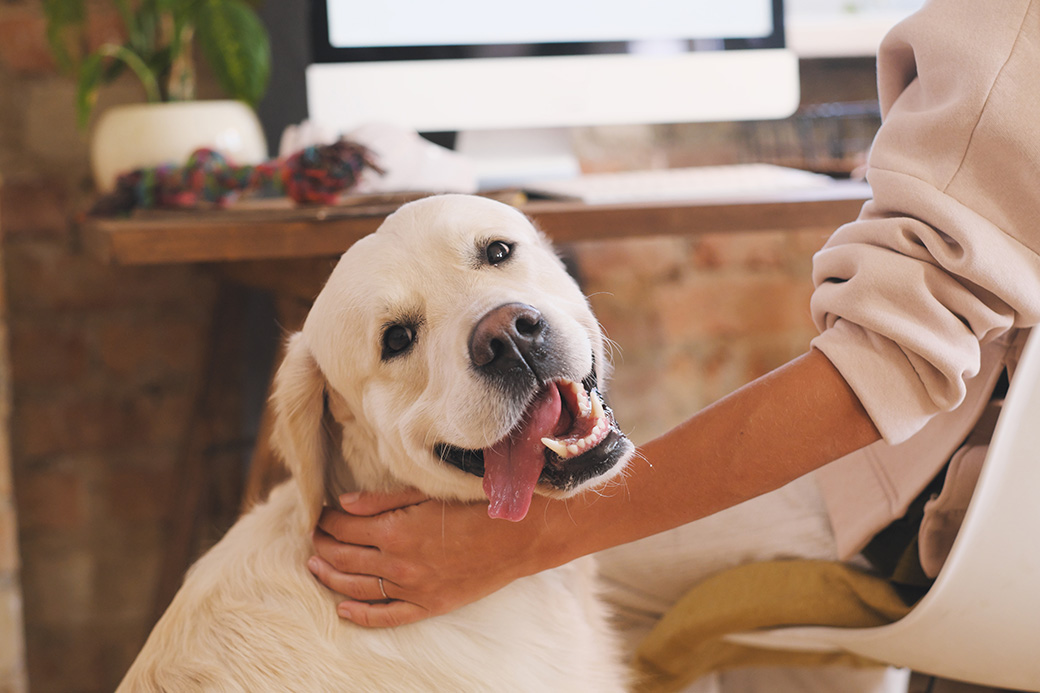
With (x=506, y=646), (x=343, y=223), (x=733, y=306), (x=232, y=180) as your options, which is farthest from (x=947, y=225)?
(x=733, y=306)

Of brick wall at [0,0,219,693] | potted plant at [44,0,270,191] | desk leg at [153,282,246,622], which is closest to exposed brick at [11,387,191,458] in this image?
brick wall at [0,0,219,693]

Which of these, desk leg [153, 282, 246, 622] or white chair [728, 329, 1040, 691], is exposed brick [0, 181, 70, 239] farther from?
white chair [728, 329, 1040, 691]

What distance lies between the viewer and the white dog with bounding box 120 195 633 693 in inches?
28.8

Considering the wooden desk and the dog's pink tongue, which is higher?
the wooden desk

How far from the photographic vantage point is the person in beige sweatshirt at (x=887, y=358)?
0.67 metres

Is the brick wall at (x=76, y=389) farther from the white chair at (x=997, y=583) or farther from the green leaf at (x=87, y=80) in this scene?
the white chair at (x=997, y=583)

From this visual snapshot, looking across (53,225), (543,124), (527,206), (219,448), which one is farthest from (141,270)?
(527,206)

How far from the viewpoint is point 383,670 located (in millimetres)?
765

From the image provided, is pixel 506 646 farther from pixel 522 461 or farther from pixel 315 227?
pixel 315 227

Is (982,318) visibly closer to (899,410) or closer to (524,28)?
(899,410)

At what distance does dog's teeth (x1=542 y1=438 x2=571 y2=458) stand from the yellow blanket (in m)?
0.36

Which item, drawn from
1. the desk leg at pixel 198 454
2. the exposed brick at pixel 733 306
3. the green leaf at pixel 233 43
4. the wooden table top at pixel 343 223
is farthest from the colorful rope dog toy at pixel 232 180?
the exposed brick at pixel 733 306

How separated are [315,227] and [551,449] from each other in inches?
19.8

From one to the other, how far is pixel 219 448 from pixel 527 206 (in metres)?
0.90
